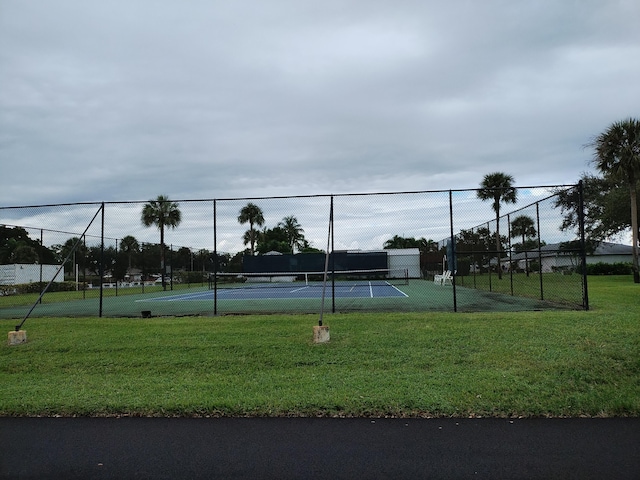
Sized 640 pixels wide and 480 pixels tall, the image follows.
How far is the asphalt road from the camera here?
3309mm

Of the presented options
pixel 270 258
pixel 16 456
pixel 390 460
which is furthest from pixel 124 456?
pixel 270 258

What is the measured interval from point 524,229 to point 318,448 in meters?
11.8

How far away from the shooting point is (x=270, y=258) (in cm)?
3088

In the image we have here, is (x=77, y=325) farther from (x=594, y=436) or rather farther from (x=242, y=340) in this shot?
(x=594, y=436)

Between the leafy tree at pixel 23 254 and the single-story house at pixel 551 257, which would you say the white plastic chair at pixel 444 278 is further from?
the leafy tree at pixel 23 254

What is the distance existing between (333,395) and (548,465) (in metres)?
2.27

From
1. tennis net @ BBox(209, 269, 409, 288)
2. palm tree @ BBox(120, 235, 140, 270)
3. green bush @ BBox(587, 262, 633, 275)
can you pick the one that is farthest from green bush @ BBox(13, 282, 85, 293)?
green bush @ BBox(587, 262, 633, 275)

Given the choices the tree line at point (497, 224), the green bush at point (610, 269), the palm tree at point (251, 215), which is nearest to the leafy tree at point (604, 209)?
the tree line at point (497, 224)

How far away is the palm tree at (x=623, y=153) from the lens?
24438mm

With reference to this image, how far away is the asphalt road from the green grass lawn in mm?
323

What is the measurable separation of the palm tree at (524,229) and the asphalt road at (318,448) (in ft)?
31.2

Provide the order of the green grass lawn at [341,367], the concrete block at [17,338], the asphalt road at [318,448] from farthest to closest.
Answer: the concrete block at [17,338]
the green grass lawn at [341,367]
the asphalt road at [318,448]

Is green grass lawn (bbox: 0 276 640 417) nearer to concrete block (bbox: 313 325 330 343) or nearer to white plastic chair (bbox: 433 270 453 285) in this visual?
concrete block (bbox: 313 325 330 343)

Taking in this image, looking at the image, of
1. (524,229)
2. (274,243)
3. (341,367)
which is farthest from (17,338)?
(274,243)
